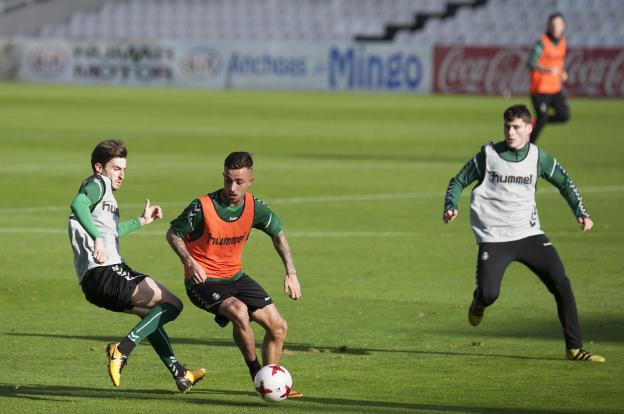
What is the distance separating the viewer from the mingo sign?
4741 centimetres

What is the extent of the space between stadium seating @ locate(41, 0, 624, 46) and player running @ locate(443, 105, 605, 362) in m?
39.1

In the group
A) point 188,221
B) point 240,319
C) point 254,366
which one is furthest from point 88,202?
point 254,366

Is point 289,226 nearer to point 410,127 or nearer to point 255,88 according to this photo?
point 410,127

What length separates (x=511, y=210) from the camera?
962cm

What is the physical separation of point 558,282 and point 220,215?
2.69 m

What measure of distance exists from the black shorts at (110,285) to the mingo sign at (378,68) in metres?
39.4

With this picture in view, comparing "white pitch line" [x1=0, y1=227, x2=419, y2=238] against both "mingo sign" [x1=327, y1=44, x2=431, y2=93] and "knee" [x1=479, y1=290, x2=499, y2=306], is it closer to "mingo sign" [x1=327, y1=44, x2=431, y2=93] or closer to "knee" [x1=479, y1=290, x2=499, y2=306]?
"knee" [x1=479, y1=290, x2=499, y2=306]

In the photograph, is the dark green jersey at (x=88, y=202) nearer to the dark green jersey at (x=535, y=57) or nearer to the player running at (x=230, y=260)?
the player running at (x=230, y=260)

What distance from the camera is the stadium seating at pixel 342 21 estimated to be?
50375 mm

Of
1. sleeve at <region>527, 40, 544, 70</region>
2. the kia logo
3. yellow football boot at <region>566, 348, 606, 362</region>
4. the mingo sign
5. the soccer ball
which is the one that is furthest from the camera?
the kia logo

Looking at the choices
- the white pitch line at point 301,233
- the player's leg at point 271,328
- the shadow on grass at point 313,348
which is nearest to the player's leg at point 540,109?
the white pitch line at point 301,233

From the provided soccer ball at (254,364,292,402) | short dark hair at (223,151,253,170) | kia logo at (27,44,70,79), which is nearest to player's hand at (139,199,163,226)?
short dark hair at (223,151,253,170)

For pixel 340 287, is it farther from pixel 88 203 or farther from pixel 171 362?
pixel 88 203

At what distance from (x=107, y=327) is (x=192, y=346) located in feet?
3.37
